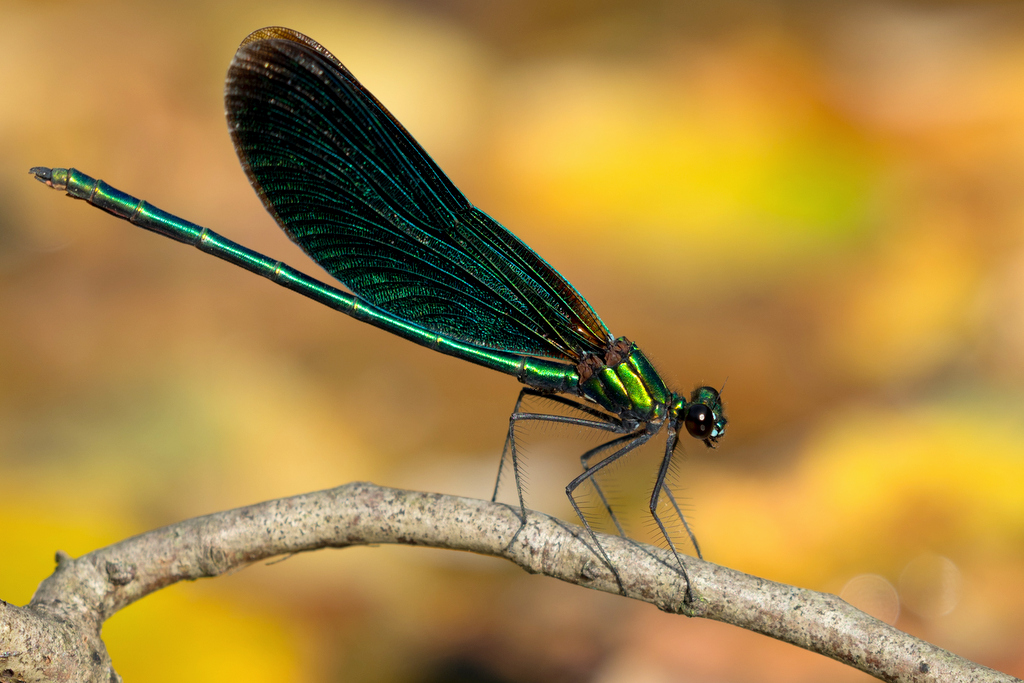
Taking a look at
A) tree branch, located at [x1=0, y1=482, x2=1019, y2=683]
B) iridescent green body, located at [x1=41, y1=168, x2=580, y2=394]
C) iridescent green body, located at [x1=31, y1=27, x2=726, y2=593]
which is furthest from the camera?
iridescent green body, located at [x1=41, y1=168, x2=580, y2=394]

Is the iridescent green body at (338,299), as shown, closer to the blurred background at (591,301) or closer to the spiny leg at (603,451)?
the spiny leg at (603,451)

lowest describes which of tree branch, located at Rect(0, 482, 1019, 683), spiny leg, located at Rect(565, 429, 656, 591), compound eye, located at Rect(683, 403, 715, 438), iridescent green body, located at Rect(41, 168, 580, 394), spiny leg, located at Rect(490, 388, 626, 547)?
tree branch, located at Rect(0, 482, 1019, 683)

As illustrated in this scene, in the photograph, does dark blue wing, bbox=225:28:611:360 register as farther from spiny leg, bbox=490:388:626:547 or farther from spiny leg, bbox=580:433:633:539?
spiny leg, bbox=580:433:633:539

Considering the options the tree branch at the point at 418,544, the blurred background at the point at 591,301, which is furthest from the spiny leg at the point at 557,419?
the blurred background at the point at 591,301

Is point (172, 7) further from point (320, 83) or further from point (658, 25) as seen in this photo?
point (320, 83)

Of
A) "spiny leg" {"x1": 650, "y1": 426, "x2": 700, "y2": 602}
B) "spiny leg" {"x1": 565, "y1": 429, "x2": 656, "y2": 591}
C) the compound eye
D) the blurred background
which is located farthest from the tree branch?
the blurred background

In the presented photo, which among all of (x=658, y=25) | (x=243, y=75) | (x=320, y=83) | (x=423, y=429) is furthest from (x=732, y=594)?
(x=658, y=25)

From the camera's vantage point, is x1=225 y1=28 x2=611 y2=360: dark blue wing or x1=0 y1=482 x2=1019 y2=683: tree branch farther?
x1=225 y1=28 x2=611 y2=360: dark blue wing
